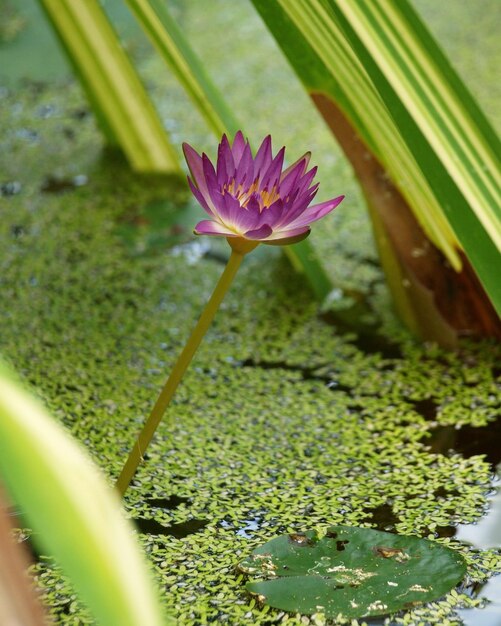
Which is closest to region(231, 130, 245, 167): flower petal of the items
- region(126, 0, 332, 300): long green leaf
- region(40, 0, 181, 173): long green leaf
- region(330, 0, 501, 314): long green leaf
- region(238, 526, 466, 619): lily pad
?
region(330, 0, 501, 314): long green leaf

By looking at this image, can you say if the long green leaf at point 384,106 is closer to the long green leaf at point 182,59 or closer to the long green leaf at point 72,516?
the long green leaf at point 182,59

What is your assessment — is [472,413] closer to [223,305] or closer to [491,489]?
[491,489]

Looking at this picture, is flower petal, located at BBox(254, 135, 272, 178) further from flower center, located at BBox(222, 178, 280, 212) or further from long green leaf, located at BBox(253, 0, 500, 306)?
long green leaf, located at BBox(253, 0, 500, 306)

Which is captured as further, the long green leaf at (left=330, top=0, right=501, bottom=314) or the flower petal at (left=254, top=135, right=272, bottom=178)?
the long green leaf at (left=330, top=0, right=501, bottom=314)

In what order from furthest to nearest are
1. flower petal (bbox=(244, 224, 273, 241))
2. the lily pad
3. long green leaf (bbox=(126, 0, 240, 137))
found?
long green leaf (bbox=(126, 0, 240, 137)) → the lily pad → flower petal (bbox=(244, 224, 273, 241))

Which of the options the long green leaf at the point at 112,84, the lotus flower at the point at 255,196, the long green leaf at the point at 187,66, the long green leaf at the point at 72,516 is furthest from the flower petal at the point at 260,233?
the long green leaf at the point at 112,84

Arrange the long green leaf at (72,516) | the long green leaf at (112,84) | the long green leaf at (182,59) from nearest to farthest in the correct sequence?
the long green leaf at (72,516) < the long green leaf at (182,59) < the long green leaf at (112,84)
